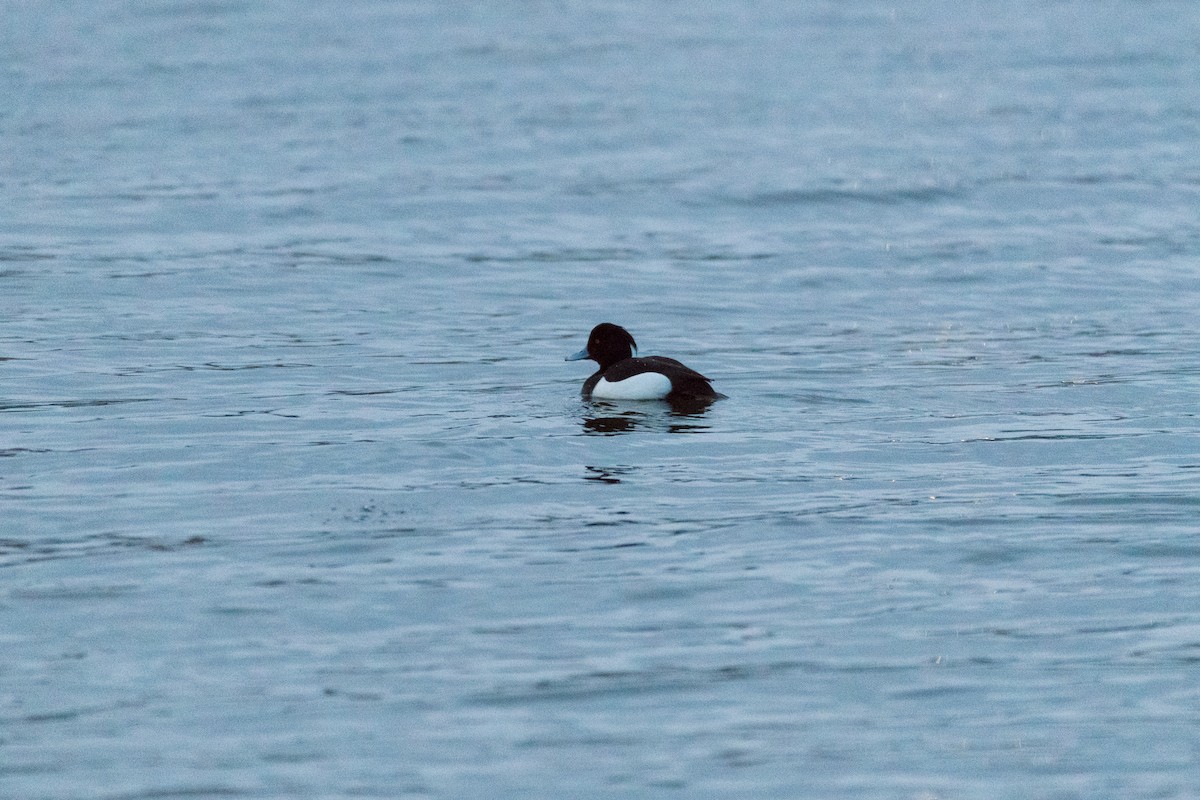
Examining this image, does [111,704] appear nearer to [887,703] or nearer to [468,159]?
[887,703]

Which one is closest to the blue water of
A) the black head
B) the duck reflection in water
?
the duck reflection in water

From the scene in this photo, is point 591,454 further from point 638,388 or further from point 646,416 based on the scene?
point 638,388

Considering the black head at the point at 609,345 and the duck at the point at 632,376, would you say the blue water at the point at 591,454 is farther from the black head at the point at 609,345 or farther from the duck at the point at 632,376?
the black head at the point at 609,345

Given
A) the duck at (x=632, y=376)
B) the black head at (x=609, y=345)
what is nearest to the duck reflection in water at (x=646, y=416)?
the duck at (x=632, y=376)

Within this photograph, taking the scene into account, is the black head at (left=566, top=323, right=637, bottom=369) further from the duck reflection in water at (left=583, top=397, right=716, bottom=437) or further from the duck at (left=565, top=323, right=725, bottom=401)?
the duck reflection in water at (left=583, top=397, right=716, bottom=437)

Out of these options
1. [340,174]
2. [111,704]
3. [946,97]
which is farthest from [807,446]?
[946,97]

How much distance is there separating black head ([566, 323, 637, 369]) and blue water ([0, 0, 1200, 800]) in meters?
0.60

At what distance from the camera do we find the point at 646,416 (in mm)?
12430

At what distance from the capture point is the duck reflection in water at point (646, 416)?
12000 mm

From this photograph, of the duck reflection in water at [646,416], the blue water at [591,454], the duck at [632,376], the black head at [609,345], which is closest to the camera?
the blue water at [591,454]

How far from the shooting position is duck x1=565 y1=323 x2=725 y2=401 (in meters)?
12.7

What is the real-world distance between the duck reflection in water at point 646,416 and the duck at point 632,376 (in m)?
0.07

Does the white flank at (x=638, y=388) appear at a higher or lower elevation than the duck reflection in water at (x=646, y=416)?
higher

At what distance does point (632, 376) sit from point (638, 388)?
10 cm
